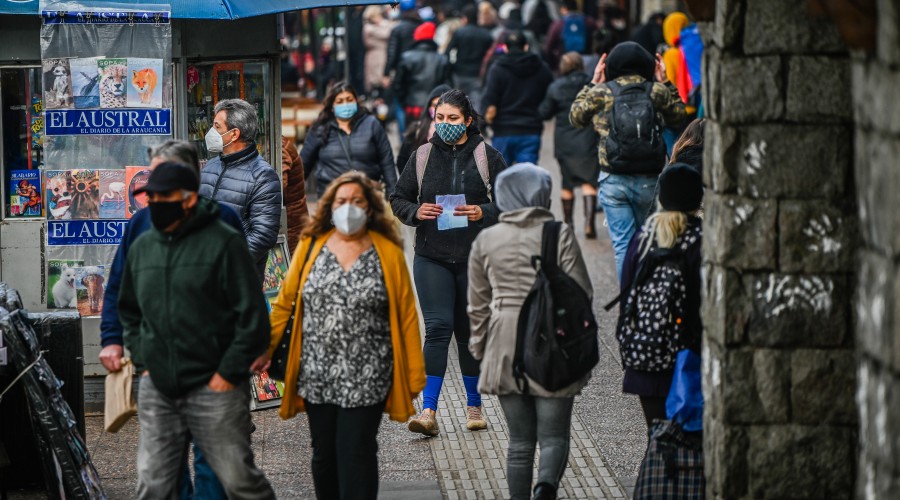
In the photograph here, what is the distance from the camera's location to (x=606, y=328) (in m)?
9.98

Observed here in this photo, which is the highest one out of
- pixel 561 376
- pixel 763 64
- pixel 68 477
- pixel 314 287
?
pixel 763 64

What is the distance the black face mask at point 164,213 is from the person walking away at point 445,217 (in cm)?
229

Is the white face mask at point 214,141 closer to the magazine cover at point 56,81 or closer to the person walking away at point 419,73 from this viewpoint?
the magazine cover at point 56,81

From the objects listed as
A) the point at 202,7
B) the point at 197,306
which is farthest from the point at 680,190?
the point at 202,7

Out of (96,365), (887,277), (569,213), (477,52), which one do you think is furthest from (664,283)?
(477,52)

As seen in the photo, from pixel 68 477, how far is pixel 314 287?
1391 millimetres

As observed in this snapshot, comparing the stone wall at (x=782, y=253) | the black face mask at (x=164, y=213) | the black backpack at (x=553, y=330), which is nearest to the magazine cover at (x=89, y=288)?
the black face mask at (x=164, y=213)

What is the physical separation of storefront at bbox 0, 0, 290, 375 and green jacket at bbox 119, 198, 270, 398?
2342 mm

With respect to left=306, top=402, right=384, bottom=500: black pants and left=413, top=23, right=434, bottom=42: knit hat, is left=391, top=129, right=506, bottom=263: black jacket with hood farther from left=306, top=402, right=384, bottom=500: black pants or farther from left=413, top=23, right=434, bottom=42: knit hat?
left=413, top=23, right=434, bottom=42: knit hat

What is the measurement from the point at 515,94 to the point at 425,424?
6481 mm

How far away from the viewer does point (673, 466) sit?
555 cm

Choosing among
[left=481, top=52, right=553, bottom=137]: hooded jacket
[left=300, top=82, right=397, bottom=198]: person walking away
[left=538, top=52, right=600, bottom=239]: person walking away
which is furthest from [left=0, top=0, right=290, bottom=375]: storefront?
[left=481, top=52, right=553, bottom=137]: hooded jacket

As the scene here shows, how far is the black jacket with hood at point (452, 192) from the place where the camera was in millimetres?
7359

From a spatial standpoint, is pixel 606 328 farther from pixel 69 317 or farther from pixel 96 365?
pixel 69 317
